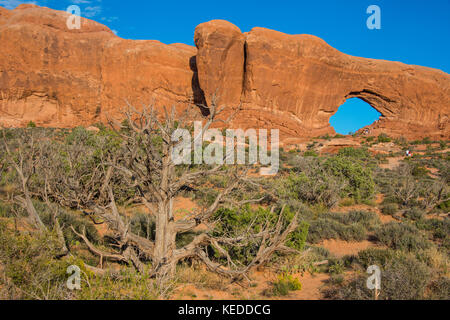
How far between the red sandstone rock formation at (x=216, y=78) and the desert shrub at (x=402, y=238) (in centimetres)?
2248

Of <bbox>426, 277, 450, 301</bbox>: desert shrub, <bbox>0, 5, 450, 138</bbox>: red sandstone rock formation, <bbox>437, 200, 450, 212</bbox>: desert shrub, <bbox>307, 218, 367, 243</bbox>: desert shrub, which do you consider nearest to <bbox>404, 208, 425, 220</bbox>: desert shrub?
<bbox>437, 200, 450, 212</bbox>: desert shrub

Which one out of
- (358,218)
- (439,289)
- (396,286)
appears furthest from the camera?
(358,218)

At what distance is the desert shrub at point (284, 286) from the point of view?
4258mm

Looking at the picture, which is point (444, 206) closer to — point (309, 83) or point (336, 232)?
point (336, 232)

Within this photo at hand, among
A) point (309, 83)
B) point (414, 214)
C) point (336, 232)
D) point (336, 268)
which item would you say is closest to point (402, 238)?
point (336, 232)

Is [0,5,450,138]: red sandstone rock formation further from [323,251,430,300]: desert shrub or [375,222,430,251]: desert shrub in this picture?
[323,251,430,300]: desert shrub

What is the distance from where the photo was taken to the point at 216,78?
29.0 m

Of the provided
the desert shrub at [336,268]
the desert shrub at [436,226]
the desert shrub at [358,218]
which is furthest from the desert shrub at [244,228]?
the desert shrub at [436,226]

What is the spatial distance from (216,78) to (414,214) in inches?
932

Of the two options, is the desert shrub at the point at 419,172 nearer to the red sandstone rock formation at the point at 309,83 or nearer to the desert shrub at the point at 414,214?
the desert shrub at the point at 414,214

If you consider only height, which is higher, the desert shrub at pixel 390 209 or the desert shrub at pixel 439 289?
the desert shrub at pixel 390 209

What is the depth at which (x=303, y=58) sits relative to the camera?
2925cm
